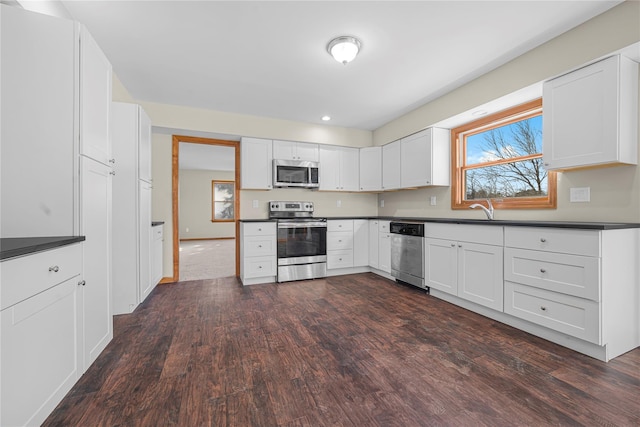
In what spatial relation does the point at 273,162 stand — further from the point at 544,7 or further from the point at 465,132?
the point at 544,7

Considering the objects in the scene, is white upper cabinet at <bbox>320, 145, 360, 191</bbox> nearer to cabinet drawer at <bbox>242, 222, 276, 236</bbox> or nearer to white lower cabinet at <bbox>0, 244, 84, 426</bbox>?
cabinet drawer at <bbox>242, 222, 276, 236</bbox>

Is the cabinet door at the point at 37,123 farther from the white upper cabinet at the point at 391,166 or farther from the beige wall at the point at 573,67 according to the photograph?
the white upper cabinet at the point at 391,166

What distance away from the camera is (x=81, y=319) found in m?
1.56

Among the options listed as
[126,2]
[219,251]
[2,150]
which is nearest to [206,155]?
[219,251]

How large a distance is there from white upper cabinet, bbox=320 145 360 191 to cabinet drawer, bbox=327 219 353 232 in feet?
2.08

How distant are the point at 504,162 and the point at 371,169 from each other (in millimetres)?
2039

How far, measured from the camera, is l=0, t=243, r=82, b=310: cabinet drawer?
3.40 feet

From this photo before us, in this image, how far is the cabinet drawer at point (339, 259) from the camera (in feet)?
13.9

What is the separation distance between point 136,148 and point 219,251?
4.43 meters

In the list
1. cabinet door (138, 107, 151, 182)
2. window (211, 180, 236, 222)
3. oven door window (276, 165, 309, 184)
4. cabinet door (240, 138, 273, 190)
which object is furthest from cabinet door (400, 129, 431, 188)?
window (211, 180, 236, 222)

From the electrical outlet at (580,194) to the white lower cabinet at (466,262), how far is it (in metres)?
0.66

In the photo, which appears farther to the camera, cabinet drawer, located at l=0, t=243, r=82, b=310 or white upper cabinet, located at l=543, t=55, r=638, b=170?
white upper cabinet, located at l=543, t=55, r=638, b=170

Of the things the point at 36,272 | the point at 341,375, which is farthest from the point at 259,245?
the point at 36,272

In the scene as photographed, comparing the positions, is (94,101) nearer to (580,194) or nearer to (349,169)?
(349,169)
